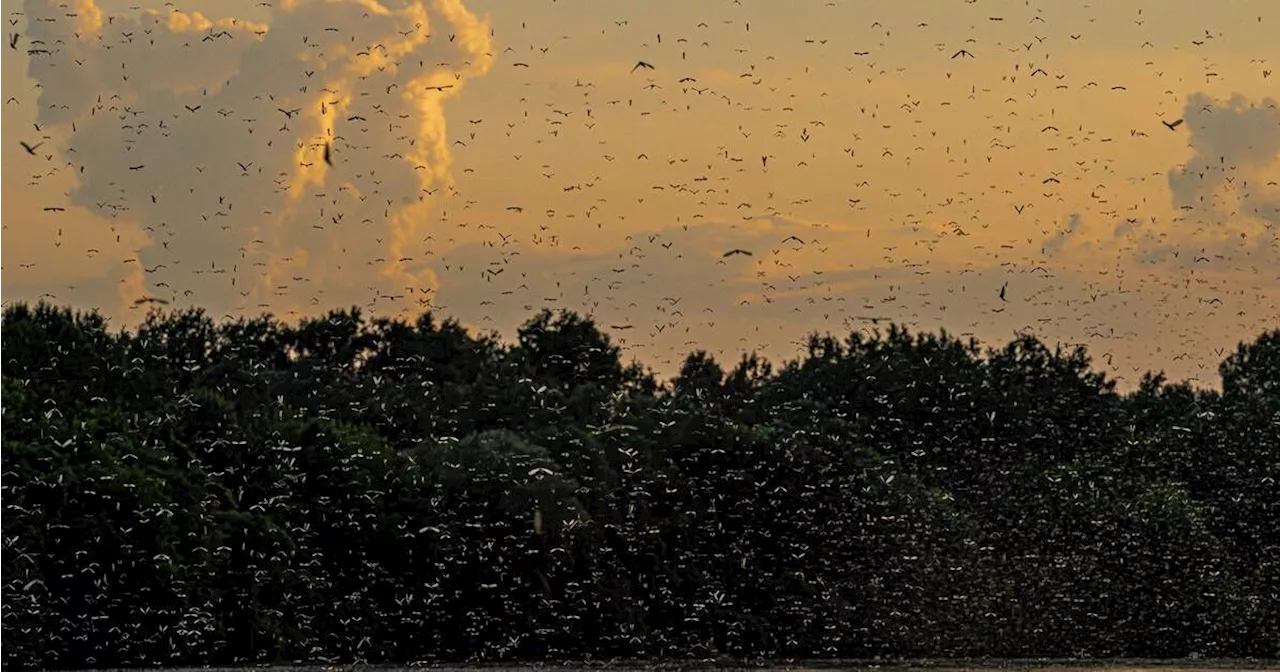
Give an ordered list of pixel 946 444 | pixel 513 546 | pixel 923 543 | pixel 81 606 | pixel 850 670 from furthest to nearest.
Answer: pixel 946 444, pixel 923 543, pixel 513 546, pixel 850 670, pixel 81 606

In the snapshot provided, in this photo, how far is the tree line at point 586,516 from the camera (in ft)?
258

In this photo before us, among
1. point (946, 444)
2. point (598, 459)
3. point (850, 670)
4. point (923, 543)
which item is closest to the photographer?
point (850, 670)

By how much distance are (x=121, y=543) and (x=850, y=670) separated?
27.4 meters

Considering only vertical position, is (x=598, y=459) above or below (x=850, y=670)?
above

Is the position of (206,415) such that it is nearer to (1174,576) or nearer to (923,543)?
(923,543)

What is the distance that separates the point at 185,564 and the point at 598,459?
27181 millimetres

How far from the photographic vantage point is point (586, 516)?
3701 inches

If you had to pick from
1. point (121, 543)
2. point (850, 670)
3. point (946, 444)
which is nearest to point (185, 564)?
point (121, 543)

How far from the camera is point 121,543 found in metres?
77.3

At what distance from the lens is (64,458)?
79812mm

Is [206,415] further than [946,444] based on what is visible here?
No

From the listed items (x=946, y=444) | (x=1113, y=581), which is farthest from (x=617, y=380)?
(x=1113, y=581)

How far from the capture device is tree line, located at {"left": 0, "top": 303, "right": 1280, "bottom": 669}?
3098 inches

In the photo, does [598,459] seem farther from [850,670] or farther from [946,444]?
[946,444]
